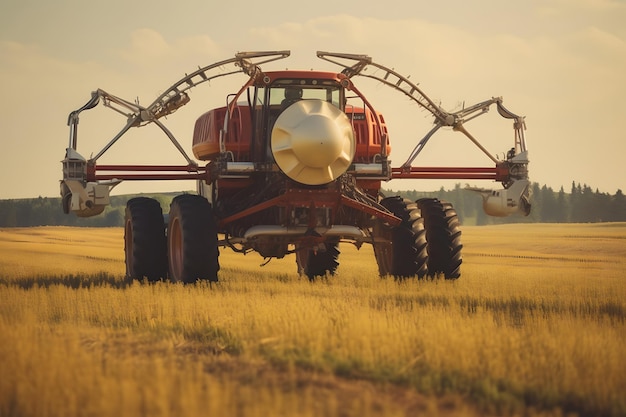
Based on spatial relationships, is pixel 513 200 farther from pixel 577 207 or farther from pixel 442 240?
pixel 577 207

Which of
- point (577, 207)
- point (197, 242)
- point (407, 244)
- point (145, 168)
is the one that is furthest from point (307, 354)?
point (577, 207)

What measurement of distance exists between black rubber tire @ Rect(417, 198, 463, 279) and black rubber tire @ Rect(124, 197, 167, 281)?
5182 millimetres

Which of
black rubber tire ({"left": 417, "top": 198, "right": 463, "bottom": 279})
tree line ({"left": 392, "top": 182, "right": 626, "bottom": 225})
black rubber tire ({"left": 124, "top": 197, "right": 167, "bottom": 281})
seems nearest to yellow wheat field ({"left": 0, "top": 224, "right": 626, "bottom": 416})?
black rubber tire ({"left": 124, "top": 197, "right": 167, "bottom": 281})

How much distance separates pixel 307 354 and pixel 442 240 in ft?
33.2

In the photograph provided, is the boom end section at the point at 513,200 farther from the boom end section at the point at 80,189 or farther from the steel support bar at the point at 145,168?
the boom end section at the point at 80,189

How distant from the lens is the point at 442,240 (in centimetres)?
1889

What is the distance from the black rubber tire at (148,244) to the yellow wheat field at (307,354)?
291 cm

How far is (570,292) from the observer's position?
1680 cm

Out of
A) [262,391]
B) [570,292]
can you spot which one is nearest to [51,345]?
[262,391]

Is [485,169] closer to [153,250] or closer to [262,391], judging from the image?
[153,250]

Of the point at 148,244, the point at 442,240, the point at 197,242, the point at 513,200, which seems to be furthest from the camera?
the point at 513,200

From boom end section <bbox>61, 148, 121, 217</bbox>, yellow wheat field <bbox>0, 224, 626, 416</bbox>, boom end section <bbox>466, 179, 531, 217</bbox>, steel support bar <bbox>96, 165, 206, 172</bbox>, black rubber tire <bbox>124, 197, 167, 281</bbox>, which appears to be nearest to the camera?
yellow wheat field <bbox>0, 224, 626, 416</bbox>

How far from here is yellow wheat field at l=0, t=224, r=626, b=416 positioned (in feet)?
23.7

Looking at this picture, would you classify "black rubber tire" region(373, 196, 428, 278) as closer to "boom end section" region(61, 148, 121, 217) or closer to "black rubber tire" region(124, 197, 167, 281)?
"black rubber tire" region(124, 197, 167, 281)
